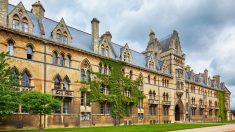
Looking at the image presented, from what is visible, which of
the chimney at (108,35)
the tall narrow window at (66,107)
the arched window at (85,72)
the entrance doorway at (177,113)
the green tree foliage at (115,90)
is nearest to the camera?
the tall narrow window at (66,107)

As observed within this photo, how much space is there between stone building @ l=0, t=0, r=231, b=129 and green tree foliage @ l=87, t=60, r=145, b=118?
1.07 m

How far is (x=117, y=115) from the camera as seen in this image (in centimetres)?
4831

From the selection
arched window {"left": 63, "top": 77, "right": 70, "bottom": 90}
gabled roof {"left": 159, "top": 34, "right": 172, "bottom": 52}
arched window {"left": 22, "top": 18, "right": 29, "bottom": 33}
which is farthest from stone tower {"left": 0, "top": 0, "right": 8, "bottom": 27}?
gabled roof {"left": 159, "top": 34, "right": 172, "bottom": 52}

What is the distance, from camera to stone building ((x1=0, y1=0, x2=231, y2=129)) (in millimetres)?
35281

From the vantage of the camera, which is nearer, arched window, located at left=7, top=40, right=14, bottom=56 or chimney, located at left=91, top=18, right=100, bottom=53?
arched window, located at left=7, top=40, right=14, bottom=56

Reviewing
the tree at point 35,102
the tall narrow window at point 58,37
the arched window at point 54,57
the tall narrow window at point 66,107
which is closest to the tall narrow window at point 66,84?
the tall narrow window at point 66,107

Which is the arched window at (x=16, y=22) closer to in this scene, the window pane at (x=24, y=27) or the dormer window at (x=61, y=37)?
the window pane at (x=24, y=27)

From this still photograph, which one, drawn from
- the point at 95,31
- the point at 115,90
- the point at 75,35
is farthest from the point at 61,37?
the point at 115,90

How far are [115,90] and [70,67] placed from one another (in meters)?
9.87

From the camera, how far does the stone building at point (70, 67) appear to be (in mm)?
35281

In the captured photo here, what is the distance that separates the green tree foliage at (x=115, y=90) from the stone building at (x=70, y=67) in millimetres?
1073

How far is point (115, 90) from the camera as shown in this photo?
48.6 metres

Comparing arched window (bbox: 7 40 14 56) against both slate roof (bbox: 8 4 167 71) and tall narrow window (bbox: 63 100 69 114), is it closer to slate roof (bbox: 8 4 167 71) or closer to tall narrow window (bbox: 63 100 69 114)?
slate roof (bbox: 8 4 167 71)

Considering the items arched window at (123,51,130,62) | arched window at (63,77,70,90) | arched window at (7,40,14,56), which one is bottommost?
arched window at (63,77,70,90)
